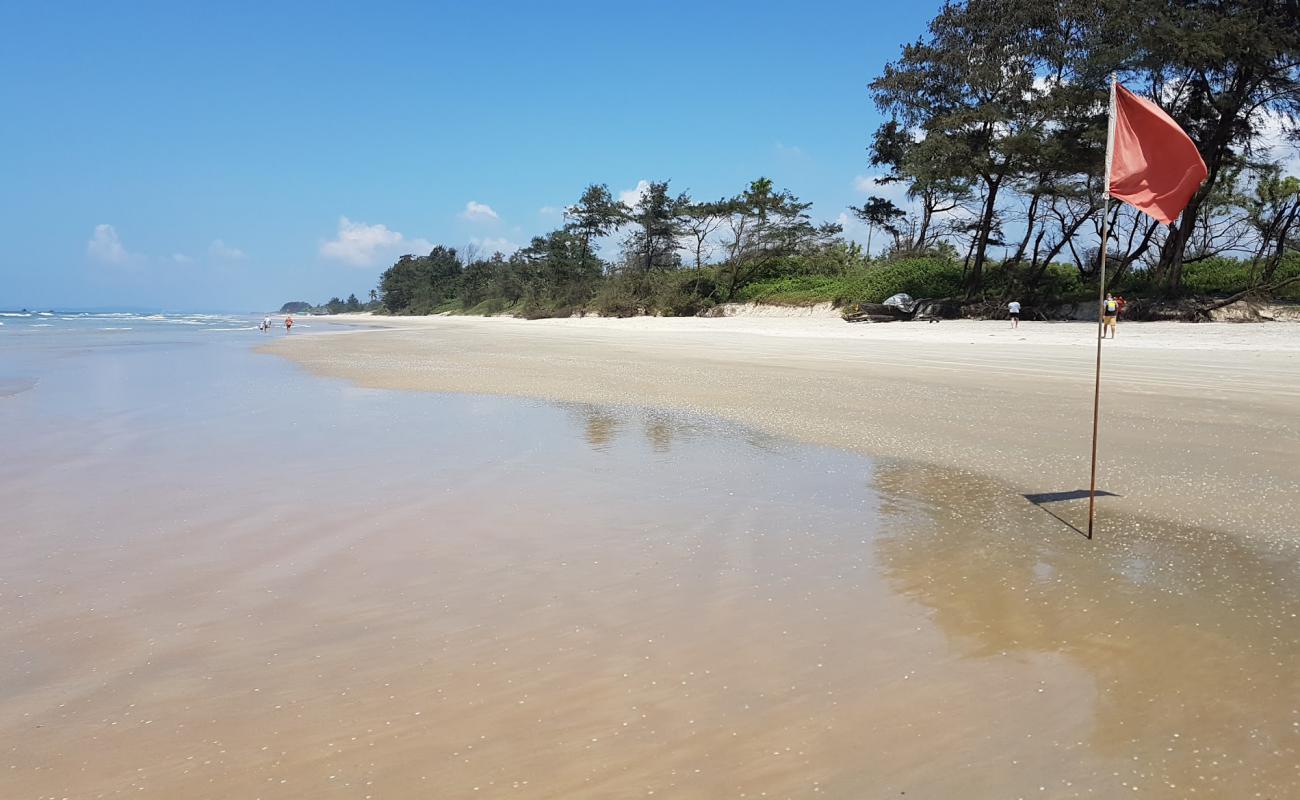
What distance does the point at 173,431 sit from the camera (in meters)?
8.73

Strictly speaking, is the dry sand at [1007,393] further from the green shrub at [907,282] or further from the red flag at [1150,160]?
the green shrub at [907,282]

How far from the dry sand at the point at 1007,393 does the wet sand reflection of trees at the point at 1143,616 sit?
2.06ft

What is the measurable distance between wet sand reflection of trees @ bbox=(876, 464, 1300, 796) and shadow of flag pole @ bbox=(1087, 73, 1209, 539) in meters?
0.54

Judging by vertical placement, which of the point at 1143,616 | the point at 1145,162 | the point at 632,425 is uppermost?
the point at 1145,162

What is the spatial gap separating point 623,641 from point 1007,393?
9.42 meters

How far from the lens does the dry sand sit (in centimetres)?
613

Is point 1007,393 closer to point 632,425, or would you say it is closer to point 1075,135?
point 632,425

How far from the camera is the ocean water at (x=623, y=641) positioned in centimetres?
242

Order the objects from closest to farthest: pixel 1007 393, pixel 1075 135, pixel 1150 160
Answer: pixel 1150 160 < pixel 1007 393 < pixel 1075 135

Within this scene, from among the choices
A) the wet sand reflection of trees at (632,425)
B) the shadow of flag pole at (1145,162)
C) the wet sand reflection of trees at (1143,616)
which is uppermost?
the shadow of flag pole at (1145,162)

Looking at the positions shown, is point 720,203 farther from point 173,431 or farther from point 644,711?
point 644,711

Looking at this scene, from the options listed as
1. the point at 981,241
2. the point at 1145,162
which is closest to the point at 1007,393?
the point at 1145,162

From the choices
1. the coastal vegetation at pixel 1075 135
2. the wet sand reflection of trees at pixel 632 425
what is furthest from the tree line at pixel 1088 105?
the wet sand reflection of trees at pixel 632 425

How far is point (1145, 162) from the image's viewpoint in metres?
4.88
